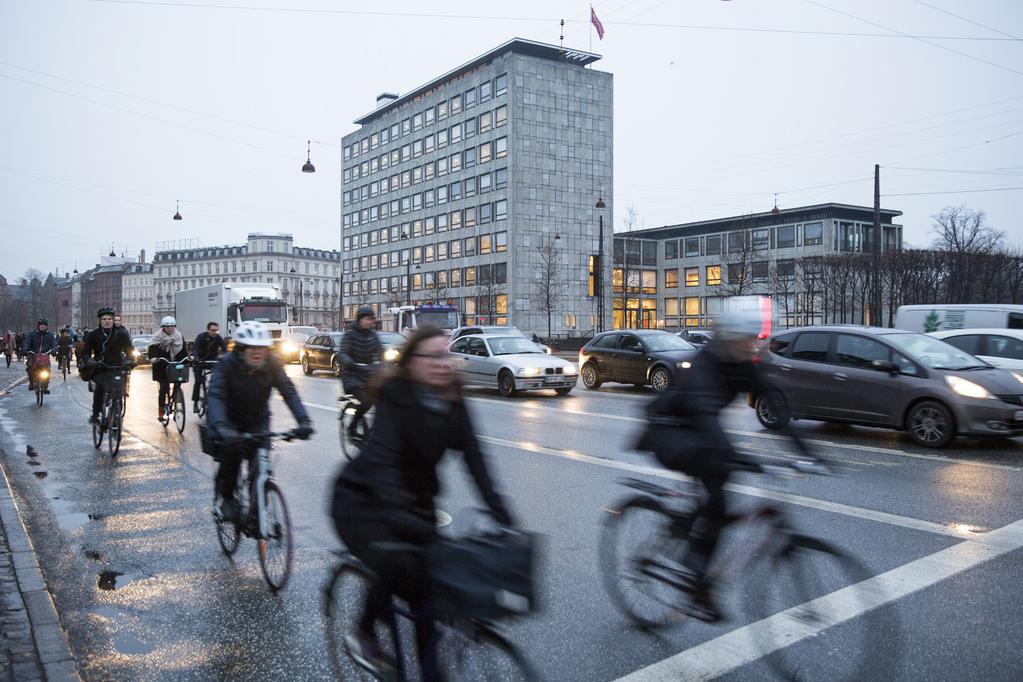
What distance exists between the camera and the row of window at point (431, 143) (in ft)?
268

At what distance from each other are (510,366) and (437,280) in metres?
71.5

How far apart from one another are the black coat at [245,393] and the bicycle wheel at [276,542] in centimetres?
49

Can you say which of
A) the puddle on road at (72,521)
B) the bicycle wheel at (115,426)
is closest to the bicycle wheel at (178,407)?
the bicycle wheel at (115,426)

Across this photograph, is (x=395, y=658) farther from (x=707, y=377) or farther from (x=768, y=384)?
(x=768, y=384)

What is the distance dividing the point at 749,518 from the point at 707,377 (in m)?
0.74

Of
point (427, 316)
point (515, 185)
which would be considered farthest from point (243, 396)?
point (515, 185)

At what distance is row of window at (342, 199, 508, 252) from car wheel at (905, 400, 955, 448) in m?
65.1

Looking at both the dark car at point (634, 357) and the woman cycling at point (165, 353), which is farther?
the dark car at point (634, 357)

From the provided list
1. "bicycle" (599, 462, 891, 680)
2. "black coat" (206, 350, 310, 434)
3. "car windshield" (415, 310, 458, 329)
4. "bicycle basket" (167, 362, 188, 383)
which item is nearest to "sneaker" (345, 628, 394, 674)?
"bicycle" (599, 462, 891, 680)

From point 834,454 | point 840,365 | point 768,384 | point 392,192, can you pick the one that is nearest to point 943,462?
point 834,454

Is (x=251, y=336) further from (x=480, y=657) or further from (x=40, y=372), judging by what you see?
(x=40, y=372)

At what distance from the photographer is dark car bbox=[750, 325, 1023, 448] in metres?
10.3

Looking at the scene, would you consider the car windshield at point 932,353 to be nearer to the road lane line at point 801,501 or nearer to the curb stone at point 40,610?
the road lane line at point 801,501

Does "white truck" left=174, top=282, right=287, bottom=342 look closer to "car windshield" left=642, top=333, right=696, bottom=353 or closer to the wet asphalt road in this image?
"car windshield" left=642, top=333, right=696, bottom=353
